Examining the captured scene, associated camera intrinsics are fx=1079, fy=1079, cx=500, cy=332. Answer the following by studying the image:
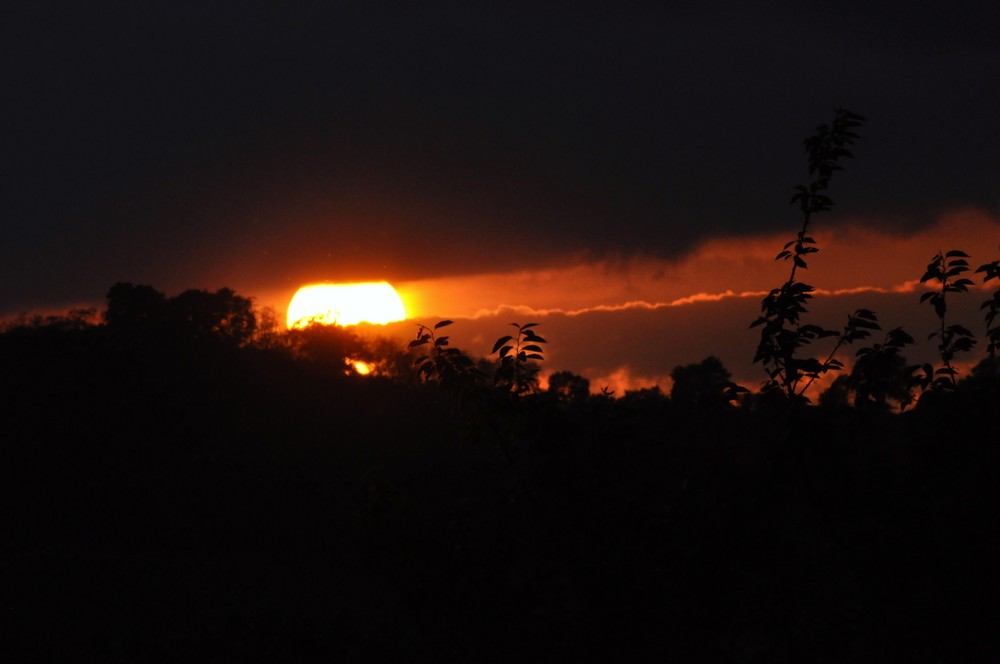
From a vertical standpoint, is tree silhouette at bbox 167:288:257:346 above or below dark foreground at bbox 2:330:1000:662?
above

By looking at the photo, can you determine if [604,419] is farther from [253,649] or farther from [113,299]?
[113,299]

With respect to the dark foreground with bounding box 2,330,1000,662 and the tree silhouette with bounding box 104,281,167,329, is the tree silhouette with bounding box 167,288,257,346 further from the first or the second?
the dark foreground with bounding box 2,330,1000,662

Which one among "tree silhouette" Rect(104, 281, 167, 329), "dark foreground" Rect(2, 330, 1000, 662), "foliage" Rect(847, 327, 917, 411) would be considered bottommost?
"dark foreground" Rect(2, 330, 1000, 662)

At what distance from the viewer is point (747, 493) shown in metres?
10.8

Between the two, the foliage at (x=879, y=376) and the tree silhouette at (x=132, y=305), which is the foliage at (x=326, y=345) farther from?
the foliage at (x=879, y=376)

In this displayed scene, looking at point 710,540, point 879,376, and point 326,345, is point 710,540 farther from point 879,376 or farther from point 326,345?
point 326,345

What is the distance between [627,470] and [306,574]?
48945 mm

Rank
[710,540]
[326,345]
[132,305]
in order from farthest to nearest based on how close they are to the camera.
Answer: [326,345], [132,305], [710,540]

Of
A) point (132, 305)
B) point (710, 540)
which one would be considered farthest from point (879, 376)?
point (132, 305)

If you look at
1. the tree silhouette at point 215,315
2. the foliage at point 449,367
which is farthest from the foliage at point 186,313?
the foliage at point 449,367

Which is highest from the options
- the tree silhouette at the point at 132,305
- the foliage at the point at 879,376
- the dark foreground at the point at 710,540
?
the tree silhouette at the point at 132,305

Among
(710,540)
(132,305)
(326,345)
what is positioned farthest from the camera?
(326,345)

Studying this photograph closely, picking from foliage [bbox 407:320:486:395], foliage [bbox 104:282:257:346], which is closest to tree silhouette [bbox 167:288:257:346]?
foliage [bbox 104:282:257:346]

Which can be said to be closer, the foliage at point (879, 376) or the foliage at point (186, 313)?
the foliage at point (879, 376)
